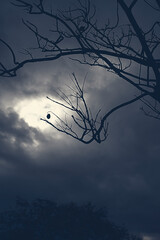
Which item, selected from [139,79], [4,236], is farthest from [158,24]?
[4,236]

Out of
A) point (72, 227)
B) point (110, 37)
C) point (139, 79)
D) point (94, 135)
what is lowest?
point (94, 135)

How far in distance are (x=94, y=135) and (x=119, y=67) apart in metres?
1.18

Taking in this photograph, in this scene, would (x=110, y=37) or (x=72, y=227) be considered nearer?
(x=110, y=37)

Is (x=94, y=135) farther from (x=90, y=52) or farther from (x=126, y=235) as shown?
(x=126, y=235)

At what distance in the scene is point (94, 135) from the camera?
4074mm

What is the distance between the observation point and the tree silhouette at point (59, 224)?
28812 mm

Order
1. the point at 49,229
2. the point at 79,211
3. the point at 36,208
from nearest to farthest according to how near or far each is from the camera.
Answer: the point at 49,229 < the point at 79,211 < the point at 36,208

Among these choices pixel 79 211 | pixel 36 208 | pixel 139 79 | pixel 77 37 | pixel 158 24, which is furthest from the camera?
pixel 36 208

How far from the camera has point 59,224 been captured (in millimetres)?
29719

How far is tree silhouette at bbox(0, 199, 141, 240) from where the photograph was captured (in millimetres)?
28812

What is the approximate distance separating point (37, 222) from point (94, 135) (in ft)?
96.4

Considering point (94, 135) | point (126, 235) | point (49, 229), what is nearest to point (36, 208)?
point (49, 229)

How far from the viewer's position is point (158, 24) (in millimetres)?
4574

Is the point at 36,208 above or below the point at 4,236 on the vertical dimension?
above
